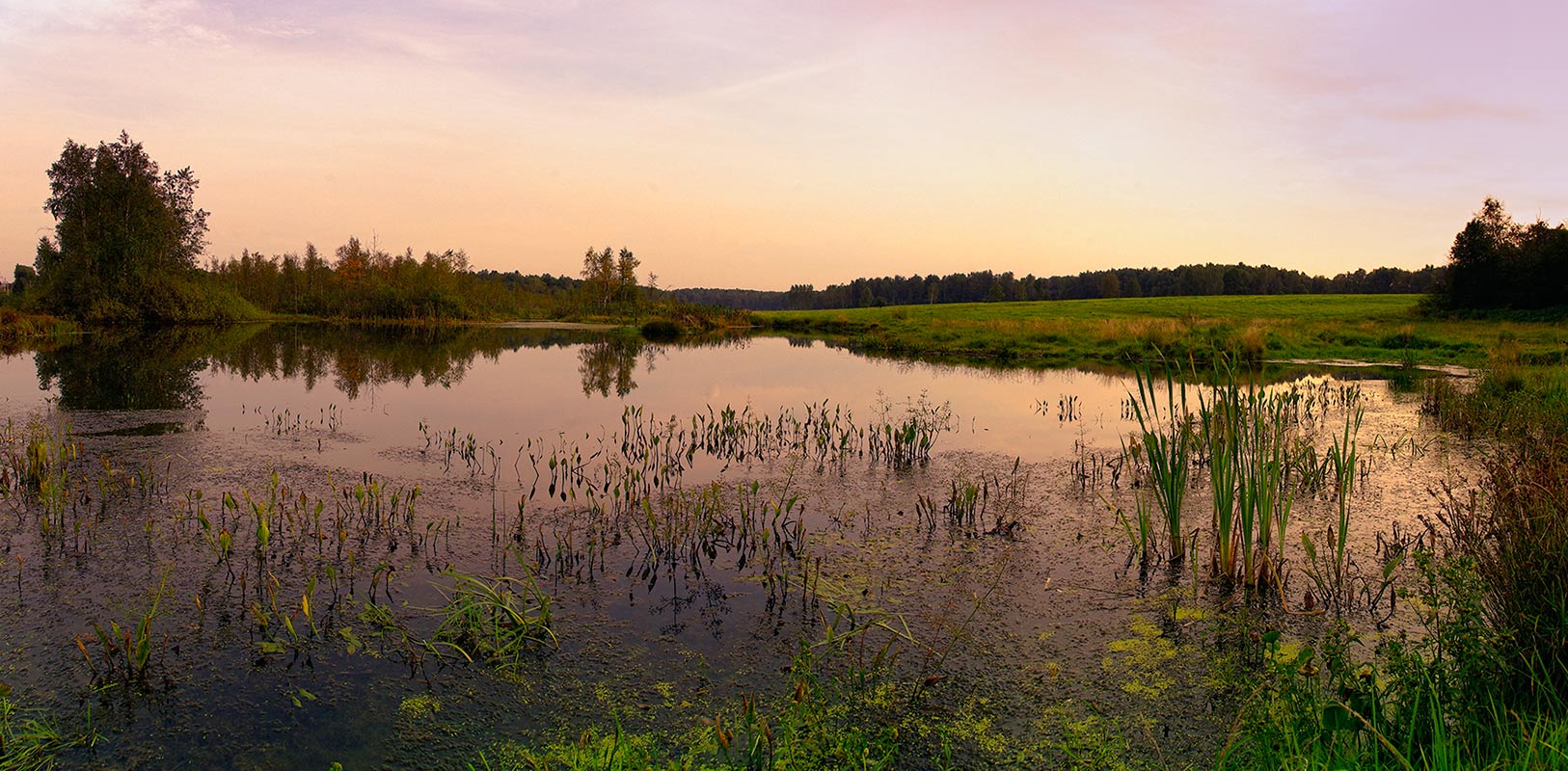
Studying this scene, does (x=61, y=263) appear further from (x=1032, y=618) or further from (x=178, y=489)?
(x=1032, y=618)

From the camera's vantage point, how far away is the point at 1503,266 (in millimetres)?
42719

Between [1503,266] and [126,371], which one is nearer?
[126,371]

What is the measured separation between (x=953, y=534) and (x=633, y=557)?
305 cm

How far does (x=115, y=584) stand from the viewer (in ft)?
18.6

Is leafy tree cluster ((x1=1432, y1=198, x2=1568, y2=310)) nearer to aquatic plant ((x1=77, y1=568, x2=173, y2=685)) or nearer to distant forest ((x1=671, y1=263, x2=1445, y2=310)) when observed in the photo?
distant forest ((x1=671, y1=263, x2=1445, y2=310))

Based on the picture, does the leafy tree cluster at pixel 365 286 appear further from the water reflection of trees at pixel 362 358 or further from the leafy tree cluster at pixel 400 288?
the water reflection of trees at pixel 362 358

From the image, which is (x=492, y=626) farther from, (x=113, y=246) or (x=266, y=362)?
(x=113, y=246)

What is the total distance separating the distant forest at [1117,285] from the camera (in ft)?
318

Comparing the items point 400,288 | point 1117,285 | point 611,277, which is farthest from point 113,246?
point 1117,285

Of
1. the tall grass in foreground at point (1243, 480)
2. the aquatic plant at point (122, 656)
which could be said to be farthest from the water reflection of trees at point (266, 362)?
the tall grass in foreground at point (1243, 480)

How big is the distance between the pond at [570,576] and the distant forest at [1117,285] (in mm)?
66222

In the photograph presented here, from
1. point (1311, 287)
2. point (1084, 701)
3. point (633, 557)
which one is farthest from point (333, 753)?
point (1311, 287)

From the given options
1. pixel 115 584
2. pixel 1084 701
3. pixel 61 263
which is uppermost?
pixel 61 263

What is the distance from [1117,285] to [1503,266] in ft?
221
